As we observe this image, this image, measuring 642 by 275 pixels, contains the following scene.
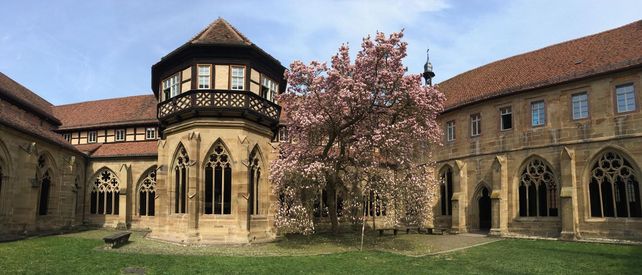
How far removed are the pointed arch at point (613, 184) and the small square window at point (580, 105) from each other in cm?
216

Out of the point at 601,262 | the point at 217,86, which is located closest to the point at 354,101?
the point at 217,86

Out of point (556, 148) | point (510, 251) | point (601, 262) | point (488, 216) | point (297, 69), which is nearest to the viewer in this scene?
point (601, 262)

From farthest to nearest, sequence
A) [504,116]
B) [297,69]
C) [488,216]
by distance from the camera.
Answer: [488,216] → [504,116] → [297,69]

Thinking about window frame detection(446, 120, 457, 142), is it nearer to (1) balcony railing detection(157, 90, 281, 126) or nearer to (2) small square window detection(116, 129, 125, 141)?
(1) balcony railing detection(157, 90, 281, 126)

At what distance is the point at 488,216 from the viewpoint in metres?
31.3

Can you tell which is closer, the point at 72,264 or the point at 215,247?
the point at 72,264

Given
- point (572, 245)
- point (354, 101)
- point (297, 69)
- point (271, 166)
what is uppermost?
point (297, 69)

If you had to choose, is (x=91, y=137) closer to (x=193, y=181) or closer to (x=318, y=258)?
(x=193, y=181)

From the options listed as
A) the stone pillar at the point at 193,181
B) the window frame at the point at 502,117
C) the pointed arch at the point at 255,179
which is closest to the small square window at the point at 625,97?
the window frame at the point at 502,117

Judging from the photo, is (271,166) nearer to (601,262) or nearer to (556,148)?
(601,262)

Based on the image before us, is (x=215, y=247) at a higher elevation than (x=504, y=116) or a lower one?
lower

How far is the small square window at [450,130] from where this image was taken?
103ft

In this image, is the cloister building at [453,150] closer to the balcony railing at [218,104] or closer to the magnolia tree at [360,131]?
A: the balcony railing at [218,104]

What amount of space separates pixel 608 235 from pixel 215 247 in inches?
725
